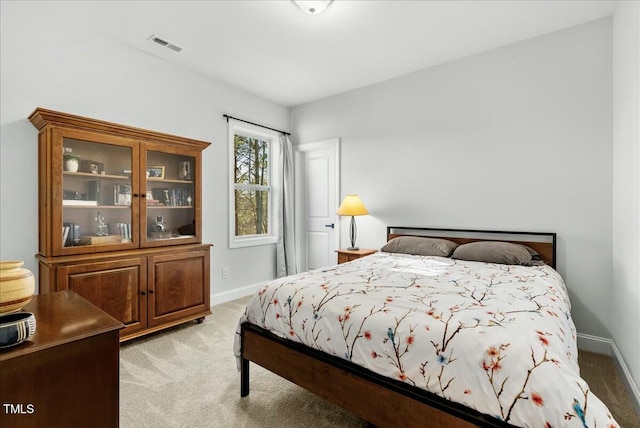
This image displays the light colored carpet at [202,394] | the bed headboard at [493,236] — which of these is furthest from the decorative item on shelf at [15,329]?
the bed headboard at [493,236]

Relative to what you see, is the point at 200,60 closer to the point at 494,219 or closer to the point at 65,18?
the point at 65,18

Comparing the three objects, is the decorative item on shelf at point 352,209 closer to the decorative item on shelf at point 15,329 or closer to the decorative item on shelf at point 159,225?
the decorative item on shelf at point 159,225

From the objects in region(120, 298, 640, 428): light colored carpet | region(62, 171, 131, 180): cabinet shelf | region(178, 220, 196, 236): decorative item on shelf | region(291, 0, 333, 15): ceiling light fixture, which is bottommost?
region(120, 298, 640, 428): light colored carpet

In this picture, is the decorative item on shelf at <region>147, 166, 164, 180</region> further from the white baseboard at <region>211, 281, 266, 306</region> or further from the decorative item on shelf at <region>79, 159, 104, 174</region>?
the white baseboard at <region>211, 281, 266, 306</region>

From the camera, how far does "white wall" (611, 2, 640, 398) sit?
1.87 meters

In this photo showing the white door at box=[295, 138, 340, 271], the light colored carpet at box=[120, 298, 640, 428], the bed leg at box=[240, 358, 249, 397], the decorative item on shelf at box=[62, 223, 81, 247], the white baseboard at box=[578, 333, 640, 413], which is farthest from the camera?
the white door at box=[295, 138, 340, 271]

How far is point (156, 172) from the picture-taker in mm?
2988

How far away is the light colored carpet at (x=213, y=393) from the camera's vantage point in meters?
1.76

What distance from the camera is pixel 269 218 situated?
4652mm

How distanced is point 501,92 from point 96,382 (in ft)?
12.0

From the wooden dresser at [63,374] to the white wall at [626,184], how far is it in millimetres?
2660

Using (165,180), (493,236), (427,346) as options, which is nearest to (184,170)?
(165,180)

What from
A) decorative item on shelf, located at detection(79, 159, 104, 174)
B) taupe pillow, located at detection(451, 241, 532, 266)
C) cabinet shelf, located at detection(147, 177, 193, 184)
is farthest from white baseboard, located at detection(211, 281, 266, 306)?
taupe pillow, located at detection(451, 241, 532, 266)

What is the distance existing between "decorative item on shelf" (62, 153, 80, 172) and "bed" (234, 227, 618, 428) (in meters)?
1.80
